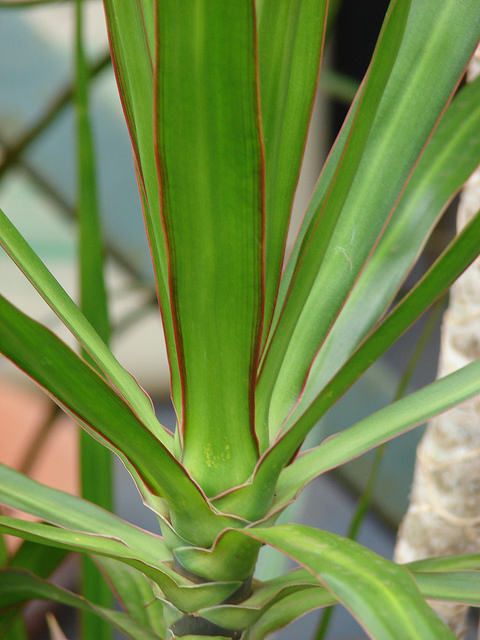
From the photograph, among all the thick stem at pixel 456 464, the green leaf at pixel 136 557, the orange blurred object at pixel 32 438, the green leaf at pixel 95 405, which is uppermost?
the orange blurred object at pixel 32 438

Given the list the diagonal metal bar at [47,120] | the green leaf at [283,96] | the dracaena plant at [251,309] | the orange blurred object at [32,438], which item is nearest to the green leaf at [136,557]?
the dracaena plant at [251,309]

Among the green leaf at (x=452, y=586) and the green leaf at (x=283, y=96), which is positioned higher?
the green leaf at (x=283, y=96)

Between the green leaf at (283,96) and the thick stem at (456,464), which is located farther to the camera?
the thick stem at (456,464)

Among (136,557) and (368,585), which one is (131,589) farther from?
(368,585)

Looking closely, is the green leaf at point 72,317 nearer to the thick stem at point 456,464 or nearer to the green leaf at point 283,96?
the green leaf at point 283,96

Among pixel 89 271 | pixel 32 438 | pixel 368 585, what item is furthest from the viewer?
pixel 32 438

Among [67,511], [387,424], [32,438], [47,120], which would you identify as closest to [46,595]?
[67,511]

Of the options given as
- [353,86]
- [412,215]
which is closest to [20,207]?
[353,86]
